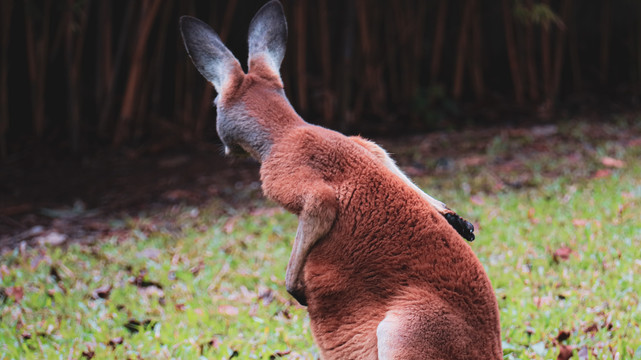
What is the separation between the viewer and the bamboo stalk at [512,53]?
7.87 metres

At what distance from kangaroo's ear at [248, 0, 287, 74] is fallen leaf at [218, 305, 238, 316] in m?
1.31

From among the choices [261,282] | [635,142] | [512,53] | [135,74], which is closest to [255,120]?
[261,282]

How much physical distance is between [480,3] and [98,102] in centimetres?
488

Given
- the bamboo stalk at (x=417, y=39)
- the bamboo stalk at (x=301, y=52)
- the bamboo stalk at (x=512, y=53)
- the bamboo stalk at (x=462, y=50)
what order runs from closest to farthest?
the bamboo stalk at (x=301, y=52) < the bamboo stalk at (x=417, y=39) < the bamboo stalk at (x=462, y=50) < the bamboo stalk at (x=512, y=53)

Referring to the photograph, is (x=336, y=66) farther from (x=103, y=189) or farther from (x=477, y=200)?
(x=477, y=200)

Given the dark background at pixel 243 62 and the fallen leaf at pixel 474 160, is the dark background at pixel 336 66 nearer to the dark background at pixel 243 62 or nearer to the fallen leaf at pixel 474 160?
the dark background at pixel 243 62

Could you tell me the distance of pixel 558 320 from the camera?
257 centimetres

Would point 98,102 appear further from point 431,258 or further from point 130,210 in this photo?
point 431,258

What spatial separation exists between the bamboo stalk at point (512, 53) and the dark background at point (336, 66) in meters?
0.02

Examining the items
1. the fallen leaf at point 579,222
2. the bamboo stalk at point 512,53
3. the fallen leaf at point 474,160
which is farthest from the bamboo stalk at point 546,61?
the fallen leaf at point 579,222

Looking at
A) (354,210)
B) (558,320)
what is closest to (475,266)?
(354,210)

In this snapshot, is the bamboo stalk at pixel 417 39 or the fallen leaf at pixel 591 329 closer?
the fallen leaf at pixel 591 329

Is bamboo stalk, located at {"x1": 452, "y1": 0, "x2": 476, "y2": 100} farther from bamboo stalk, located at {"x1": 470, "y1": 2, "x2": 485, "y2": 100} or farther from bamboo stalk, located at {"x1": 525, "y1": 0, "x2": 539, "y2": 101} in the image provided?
bamboo stalk, located at {"x1": 525, "y1": 0, "x2": 539, "y2": 101}

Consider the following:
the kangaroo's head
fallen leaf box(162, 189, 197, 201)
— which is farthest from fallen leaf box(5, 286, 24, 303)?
fallen leaf box(162, 189, 197, 201)
